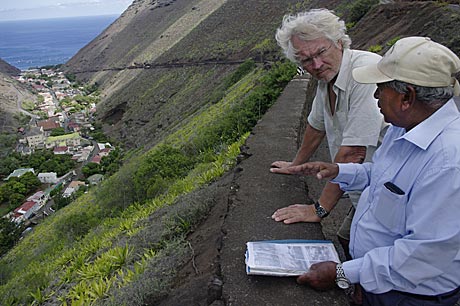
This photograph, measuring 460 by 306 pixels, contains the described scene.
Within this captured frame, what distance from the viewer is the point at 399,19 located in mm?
14922

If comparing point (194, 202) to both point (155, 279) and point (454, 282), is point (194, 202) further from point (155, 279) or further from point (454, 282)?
point (454, 282)

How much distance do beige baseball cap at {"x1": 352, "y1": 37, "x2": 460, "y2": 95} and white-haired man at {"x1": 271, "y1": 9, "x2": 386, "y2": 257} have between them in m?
0.67

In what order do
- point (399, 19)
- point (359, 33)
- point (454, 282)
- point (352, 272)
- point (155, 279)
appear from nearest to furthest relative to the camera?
point (454, 282)
point (352, 272)
point (155, 279)
point (399, 19)
point (359, 33)

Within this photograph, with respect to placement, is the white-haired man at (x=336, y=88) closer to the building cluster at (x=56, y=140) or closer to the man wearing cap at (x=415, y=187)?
the man wearing cap at (x=415, y=187)

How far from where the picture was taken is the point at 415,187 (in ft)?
4.92

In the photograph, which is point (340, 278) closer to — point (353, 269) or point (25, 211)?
point (353, 269)

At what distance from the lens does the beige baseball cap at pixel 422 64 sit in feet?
4.94

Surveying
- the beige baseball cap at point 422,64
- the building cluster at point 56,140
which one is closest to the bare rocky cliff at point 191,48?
the building cluster at point 56,140

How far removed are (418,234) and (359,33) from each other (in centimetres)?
1632

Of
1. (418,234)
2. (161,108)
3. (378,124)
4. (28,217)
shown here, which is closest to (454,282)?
(418,234)

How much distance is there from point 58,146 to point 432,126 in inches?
2078

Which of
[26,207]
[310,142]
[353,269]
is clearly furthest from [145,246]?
[26,207]

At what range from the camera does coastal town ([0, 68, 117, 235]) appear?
32.1m

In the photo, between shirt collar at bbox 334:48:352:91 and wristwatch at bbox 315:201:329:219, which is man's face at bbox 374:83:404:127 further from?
wristwatch at bbox 315:201:329:219
